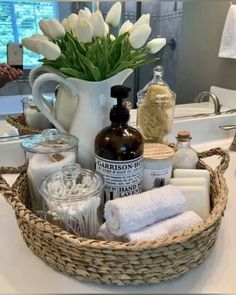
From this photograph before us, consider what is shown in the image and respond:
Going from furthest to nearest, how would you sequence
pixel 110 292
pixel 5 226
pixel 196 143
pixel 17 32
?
pixel 196 143 → pixel 17 32 → pixel 5 226 → pixel 110 292

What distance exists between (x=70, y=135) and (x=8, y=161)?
0.30m

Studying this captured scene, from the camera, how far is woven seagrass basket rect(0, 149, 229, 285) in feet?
1.39

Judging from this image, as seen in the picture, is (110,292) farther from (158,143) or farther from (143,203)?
(158,143)

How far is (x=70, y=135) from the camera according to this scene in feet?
2.07

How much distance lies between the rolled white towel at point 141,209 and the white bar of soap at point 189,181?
0.06 m

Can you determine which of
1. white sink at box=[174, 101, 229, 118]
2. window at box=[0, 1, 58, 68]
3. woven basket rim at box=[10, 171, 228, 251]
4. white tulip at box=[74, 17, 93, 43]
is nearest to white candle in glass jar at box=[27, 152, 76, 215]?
woven basket rim at box=[10, 171, 228, 251]

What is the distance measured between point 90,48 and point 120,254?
1.13 ft

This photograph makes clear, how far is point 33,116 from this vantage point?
0.85 m

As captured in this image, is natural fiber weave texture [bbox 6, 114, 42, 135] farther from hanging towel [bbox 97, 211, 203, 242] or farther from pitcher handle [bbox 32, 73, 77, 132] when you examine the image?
hanging towel [bbox 97, 211, 203, 242]

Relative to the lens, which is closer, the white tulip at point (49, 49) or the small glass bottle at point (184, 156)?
the white tulip at point (49, 49)

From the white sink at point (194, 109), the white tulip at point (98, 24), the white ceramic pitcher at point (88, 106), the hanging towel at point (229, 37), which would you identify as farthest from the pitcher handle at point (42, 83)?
the hanging towel at point (229, 37)

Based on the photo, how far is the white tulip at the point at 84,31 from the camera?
0.52m

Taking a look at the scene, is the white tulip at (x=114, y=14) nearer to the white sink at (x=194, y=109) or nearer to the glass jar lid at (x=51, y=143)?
the glass jar lid at (x=51, y=143)

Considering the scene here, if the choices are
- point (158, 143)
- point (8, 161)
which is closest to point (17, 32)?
point (8, 161)
